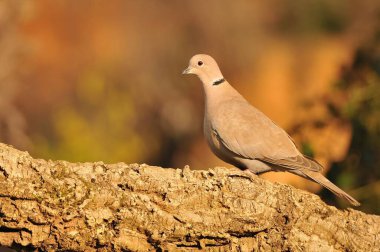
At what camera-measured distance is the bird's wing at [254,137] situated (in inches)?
279

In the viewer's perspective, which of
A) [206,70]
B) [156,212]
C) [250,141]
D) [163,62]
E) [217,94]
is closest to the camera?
[156,212]

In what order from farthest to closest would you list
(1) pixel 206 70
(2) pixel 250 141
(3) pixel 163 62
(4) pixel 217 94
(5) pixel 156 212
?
(3) pixel 163 62, (1) pixel 206 70, (4) pixel 217 94, (2) pixel 250 141, (5) pixel 156 212

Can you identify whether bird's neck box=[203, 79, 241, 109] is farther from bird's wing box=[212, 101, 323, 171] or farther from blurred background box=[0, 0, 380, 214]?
blurred background box=[0, 0, 380, 214]

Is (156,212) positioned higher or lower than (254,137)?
lower

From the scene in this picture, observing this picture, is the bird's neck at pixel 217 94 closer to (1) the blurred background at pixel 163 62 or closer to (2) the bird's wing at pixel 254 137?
(2) the bird's wing at pixel 254 137

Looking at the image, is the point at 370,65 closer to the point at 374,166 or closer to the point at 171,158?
the point at 374,166

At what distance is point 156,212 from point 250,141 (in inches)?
89.6

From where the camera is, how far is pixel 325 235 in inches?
214

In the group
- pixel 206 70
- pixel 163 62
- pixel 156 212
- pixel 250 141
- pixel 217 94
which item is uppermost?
pixel 163 62

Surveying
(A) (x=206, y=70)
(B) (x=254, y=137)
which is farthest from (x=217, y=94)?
(B) (x=254, y=137)

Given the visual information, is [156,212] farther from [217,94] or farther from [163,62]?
[163,62]

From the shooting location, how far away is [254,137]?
23.7ft

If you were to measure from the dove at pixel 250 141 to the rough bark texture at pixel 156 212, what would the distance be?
1436 mm

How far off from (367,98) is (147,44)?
11535mm
